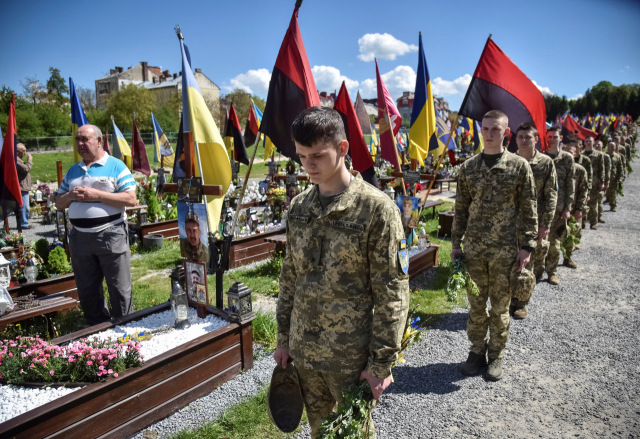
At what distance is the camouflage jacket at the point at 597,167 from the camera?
30.8 feet

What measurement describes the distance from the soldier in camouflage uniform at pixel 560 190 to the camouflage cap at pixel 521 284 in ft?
10.9

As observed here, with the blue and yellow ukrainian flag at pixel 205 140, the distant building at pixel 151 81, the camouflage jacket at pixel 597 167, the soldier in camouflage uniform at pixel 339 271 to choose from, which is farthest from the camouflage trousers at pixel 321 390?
the distant building at pixel 151 81

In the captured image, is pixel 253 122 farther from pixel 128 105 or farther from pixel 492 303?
pixel 128 105

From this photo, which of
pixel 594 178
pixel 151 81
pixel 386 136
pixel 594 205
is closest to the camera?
pixel 386 136

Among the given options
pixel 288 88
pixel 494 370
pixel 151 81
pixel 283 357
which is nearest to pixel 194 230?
pixel 288 88

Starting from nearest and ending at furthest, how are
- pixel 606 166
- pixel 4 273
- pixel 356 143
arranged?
pixel 4 273, pixel 356 143, pixel 606 166

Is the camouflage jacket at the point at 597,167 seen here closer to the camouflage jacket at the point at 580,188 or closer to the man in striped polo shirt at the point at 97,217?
the camouflage jacket at the point at 580,188

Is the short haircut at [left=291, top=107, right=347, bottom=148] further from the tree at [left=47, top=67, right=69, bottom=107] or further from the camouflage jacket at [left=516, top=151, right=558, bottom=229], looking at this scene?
the tree at [left=47, top=67, right=69, bottom=107]

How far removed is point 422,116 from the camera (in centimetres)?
661

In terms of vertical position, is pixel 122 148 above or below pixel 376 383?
above

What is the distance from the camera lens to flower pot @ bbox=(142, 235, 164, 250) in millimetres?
8070

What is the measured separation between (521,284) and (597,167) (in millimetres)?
7901

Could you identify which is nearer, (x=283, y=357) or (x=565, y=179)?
(x=283, y=357)

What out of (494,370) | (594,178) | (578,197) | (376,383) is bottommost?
(494,370)
